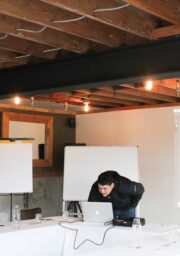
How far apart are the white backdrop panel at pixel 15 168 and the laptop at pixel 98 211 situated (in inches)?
95.7

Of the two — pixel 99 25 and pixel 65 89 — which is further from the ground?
pixel 99 25

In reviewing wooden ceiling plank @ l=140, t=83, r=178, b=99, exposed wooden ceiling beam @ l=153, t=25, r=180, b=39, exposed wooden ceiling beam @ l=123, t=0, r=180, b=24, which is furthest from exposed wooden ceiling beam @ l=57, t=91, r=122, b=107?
exposed wooden ceiling beam @ l=123, t=0, r=180, b=24

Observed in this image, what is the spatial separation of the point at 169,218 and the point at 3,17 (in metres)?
4.95

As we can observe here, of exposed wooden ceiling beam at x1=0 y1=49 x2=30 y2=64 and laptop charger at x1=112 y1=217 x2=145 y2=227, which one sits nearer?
laptop charger at x1=112 y1=217 x2=145 y2=227

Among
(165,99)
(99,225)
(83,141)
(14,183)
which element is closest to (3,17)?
(99,225)

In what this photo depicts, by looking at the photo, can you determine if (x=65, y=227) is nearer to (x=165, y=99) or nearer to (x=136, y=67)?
(x=136, y=67)

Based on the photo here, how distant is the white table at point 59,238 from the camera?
12.7 ft

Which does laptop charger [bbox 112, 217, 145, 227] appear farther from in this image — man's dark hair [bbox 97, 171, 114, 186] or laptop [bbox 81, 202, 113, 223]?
man's dark hair [bbox 97, 171, 114, 186]

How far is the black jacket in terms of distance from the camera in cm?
479

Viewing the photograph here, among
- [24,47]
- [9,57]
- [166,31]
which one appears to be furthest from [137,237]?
[9,57]

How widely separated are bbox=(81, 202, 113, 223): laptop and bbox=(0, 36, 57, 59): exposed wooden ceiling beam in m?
1.60

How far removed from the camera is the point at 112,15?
3195 mm

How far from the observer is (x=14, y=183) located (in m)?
6.59

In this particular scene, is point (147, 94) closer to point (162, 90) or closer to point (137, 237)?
point (162, 90)
